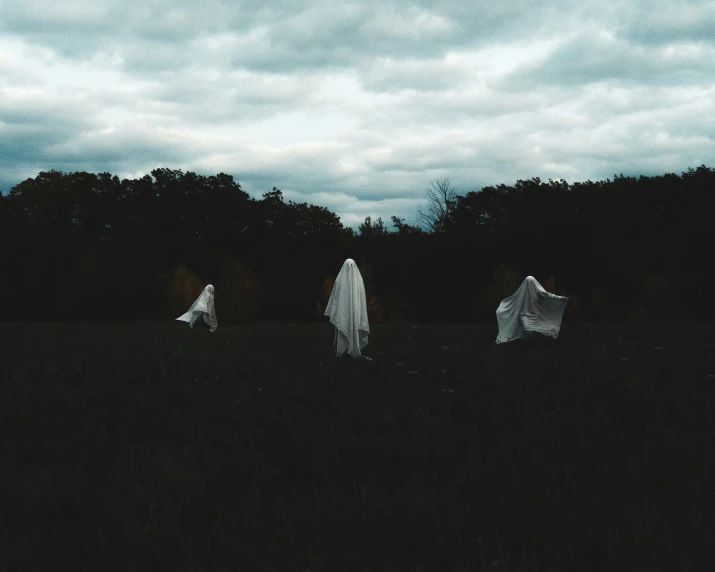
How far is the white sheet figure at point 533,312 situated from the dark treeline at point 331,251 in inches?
1016

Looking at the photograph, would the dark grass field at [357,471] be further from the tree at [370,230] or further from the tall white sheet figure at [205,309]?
the tree at [370,230]

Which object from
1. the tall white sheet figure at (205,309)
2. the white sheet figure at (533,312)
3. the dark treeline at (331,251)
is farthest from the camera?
the dark treeline at (331,251)

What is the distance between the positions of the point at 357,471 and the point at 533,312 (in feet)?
38.9

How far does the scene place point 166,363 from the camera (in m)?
11.8

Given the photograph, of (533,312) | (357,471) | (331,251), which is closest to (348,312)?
(533,312)

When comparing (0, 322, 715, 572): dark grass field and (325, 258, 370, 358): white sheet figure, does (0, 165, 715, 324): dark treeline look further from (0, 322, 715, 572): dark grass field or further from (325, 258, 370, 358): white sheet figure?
(0, 322, 715, 572): dark grass field

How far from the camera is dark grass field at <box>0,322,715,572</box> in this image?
156 inches

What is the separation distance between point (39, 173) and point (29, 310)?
15644 millimetres

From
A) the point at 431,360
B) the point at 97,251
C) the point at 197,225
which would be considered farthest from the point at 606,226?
the point at 431,360

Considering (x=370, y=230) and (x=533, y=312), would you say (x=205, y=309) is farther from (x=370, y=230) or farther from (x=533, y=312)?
(x=370, y=230)

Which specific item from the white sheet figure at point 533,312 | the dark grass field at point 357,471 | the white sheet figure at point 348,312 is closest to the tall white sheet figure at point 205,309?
the white sheet figure at point 533,312

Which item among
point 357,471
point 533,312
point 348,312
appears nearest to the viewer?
point 357,471

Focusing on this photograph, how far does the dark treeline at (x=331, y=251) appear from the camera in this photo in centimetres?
4612

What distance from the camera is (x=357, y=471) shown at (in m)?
5.52
